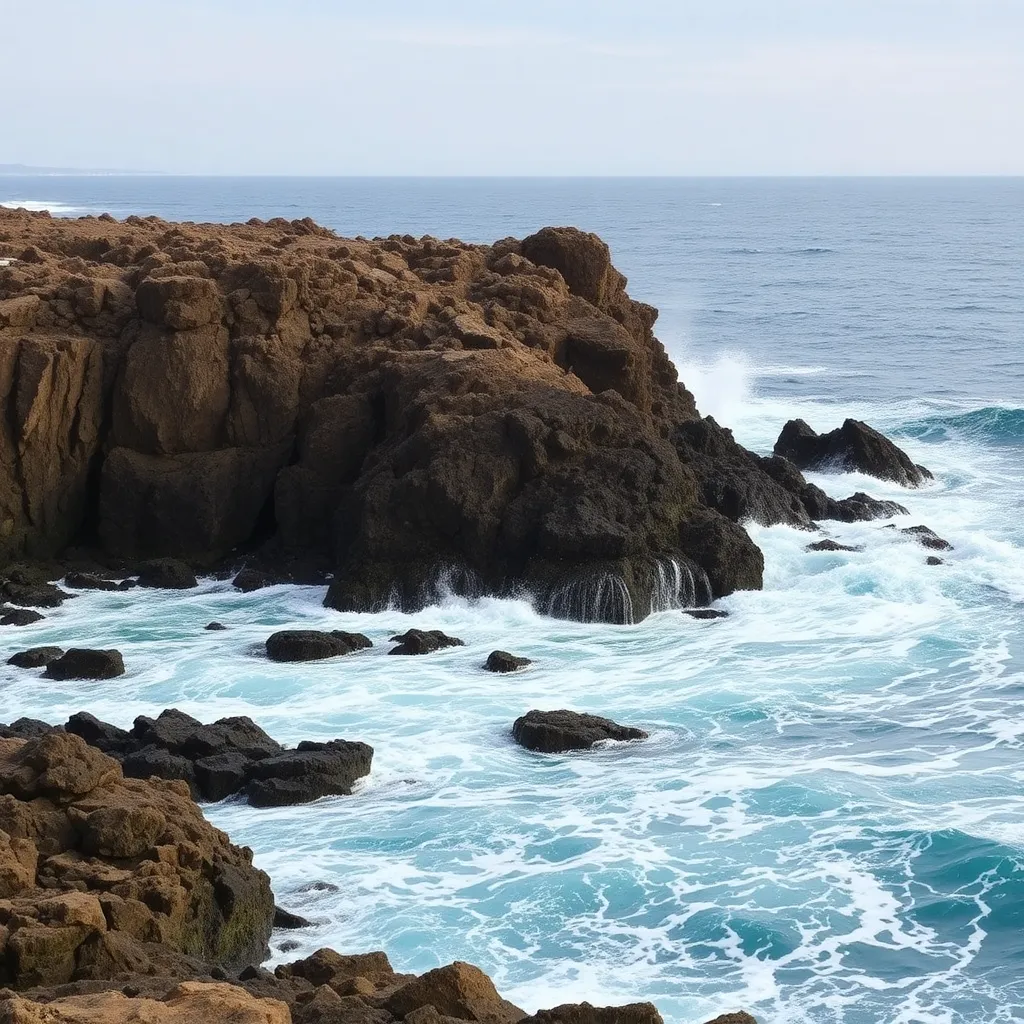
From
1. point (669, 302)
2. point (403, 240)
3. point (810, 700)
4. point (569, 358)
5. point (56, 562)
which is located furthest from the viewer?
point (669, 302)

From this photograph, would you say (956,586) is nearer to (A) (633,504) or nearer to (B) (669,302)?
(A) (633,504)

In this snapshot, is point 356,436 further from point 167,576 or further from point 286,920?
point 286,920

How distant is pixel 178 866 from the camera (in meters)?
12.3

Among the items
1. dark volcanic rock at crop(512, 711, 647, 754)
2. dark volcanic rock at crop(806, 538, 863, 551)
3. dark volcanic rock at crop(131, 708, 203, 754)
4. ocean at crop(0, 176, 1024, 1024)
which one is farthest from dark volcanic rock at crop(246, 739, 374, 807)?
dark volcanic rock at crop(806, 538, 863, 551)

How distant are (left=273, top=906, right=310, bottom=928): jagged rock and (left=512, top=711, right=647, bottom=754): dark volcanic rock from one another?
16.0 ft

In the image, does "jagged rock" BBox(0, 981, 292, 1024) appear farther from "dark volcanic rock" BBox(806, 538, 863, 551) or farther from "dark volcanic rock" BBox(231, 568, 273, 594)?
"dark volcanic rock" BBox(806, 538, 863, 551)

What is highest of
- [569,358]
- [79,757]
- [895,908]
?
[569,358]

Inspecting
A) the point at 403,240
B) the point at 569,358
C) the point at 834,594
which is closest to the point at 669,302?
the point at 403,240

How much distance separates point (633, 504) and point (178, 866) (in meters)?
12.2

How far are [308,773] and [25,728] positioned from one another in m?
3.15

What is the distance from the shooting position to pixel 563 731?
17.6 m

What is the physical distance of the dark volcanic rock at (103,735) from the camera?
1664 cm

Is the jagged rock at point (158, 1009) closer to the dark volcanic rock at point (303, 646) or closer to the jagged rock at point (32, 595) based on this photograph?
the dark volcanic rock at point (303, 646)

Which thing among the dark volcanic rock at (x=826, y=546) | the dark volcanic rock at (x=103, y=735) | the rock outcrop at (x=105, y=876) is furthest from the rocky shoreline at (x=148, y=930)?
the dark volcanic rock at (x=826, y=546)
